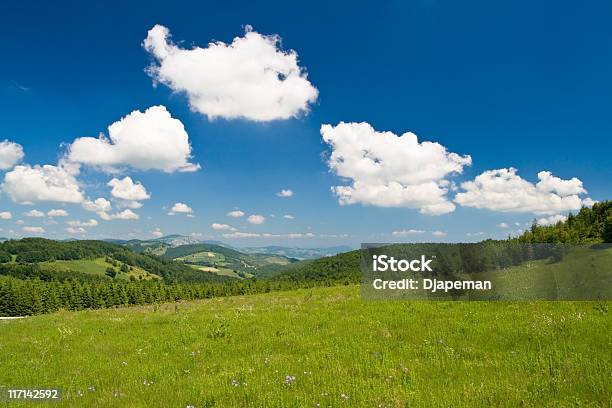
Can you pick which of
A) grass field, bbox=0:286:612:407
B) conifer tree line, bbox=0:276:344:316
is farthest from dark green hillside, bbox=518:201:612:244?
conifer tree line, bbox=0:276:344:316

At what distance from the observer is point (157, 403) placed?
25.8 ft

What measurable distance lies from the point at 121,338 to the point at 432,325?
12.3 meters

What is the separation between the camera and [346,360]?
10164 mm

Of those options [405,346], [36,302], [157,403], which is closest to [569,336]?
[405,346]

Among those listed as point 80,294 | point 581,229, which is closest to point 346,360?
point 581,229

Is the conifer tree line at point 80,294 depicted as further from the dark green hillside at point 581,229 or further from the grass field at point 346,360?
the grass field at point 346,360

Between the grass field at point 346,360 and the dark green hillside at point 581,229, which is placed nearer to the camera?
the grass field at point 346,360

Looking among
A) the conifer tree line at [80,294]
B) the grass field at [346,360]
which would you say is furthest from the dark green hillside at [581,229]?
the conifer tree line at [80,294]

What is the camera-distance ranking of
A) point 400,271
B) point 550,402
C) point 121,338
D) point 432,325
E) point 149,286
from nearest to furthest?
point 550,402 → point 432,325 → point 121,338 → point 400,271 → point 149,286

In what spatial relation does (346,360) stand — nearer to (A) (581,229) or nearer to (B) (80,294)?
(A) (581,229)

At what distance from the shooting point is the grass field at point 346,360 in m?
7.66

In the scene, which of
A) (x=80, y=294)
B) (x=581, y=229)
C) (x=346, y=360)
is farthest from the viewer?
(x=80, y=294)

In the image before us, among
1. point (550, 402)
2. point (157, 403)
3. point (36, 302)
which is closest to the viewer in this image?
point (550, 402)

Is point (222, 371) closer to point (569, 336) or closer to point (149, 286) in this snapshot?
point (569, 336)
